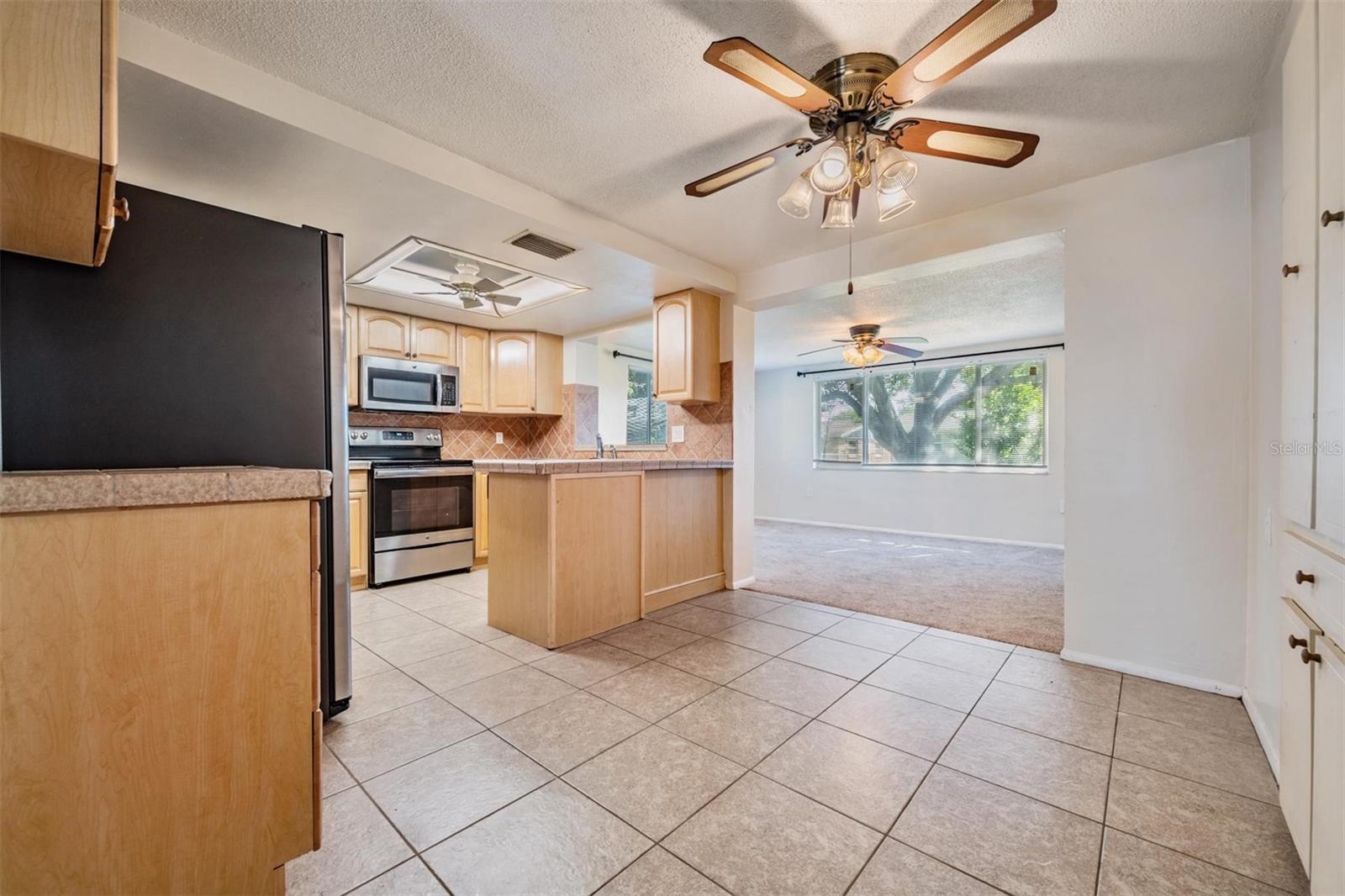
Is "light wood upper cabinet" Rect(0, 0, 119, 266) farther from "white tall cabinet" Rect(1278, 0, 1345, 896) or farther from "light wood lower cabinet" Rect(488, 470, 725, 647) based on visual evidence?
"white tall cabinet" Rect(1278, 0, 1345, 896)

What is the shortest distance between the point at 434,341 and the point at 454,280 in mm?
1218

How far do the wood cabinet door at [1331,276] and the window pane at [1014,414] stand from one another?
5236mm

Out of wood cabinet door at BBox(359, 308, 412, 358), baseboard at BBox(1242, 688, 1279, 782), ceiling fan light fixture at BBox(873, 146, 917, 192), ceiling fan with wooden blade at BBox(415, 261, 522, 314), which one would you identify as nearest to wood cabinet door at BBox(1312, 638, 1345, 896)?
baseboard at BBox(1242, 688, 1279, 782)

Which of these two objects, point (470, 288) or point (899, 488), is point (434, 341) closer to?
point (470, 288)

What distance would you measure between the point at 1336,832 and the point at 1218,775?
859mm

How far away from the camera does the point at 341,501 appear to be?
76.8 inches

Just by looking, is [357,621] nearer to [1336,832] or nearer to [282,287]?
[282,287]

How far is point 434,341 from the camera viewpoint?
4.54 metres

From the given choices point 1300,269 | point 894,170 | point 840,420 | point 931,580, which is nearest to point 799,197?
point 894,170

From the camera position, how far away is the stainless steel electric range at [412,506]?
390 cm

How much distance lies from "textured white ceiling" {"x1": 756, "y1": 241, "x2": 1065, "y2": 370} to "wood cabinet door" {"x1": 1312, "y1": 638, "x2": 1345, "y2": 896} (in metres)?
2.37

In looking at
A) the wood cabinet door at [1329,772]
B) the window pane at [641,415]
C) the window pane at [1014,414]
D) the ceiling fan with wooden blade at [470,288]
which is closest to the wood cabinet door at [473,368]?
the ceiling fan with wooden blade at [470,288]

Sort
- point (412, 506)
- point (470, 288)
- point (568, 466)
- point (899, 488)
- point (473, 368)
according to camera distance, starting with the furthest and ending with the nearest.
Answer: point (899, 488) < point (473, 368) < point (412, 506) < point (470, 288) < point (568, 466)

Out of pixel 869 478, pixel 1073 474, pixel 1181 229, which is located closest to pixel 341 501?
pixel 1073 474
